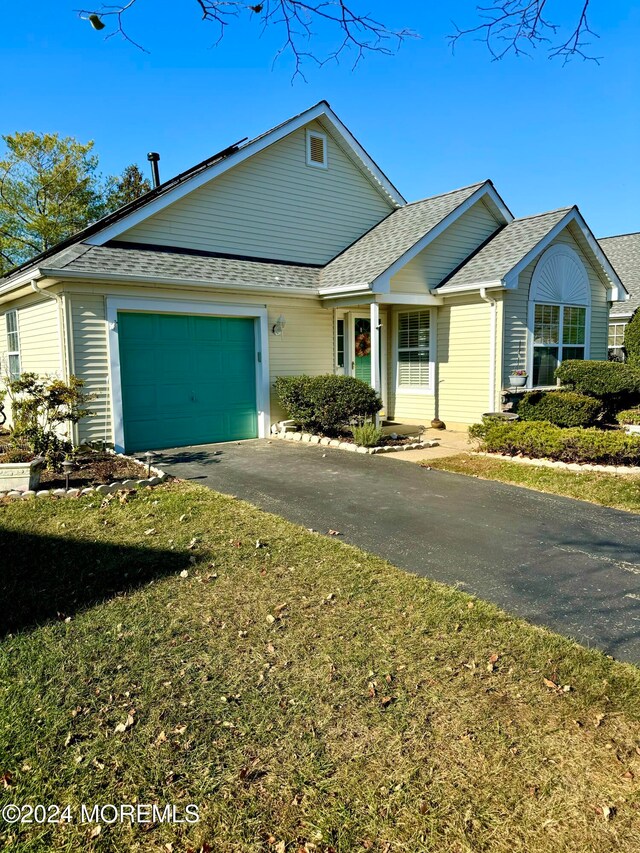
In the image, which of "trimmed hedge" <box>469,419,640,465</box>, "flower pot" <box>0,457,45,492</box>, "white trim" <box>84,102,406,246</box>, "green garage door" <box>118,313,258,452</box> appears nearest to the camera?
"flower pot" <box>0,457,45,492</box>

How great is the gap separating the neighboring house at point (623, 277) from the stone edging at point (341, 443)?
1190 cm

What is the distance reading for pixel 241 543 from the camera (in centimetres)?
564

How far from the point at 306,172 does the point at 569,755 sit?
13.3 metres

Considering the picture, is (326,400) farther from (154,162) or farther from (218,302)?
(154,162)

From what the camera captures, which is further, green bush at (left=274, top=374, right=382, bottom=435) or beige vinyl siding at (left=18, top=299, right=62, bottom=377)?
green bush at (left=274, top=374, right=382, bottom=435)

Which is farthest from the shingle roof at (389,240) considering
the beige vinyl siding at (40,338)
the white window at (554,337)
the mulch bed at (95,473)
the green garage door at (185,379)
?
the mulch bed at (95,473)

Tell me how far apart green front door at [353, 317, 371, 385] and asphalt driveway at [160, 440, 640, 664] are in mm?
4184

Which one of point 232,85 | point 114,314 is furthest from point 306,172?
point 232,85

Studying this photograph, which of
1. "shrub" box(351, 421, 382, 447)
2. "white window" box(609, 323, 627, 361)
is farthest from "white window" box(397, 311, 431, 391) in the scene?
"white window" box(609, 323, 627, 361)

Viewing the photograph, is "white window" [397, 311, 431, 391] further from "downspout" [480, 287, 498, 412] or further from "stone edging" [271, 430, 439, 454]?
"stone edging" [271, 430, 439, 454]

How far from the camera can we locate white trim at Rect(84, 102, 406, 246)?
415 inches

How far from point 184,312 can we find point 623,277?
17958 mm

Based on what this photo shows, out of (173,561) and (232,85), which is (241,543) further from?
(232,85)

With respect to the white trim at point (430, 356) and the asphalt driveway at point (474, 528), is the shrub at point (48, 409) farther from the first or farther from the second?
the white trim at point (430, 356)
